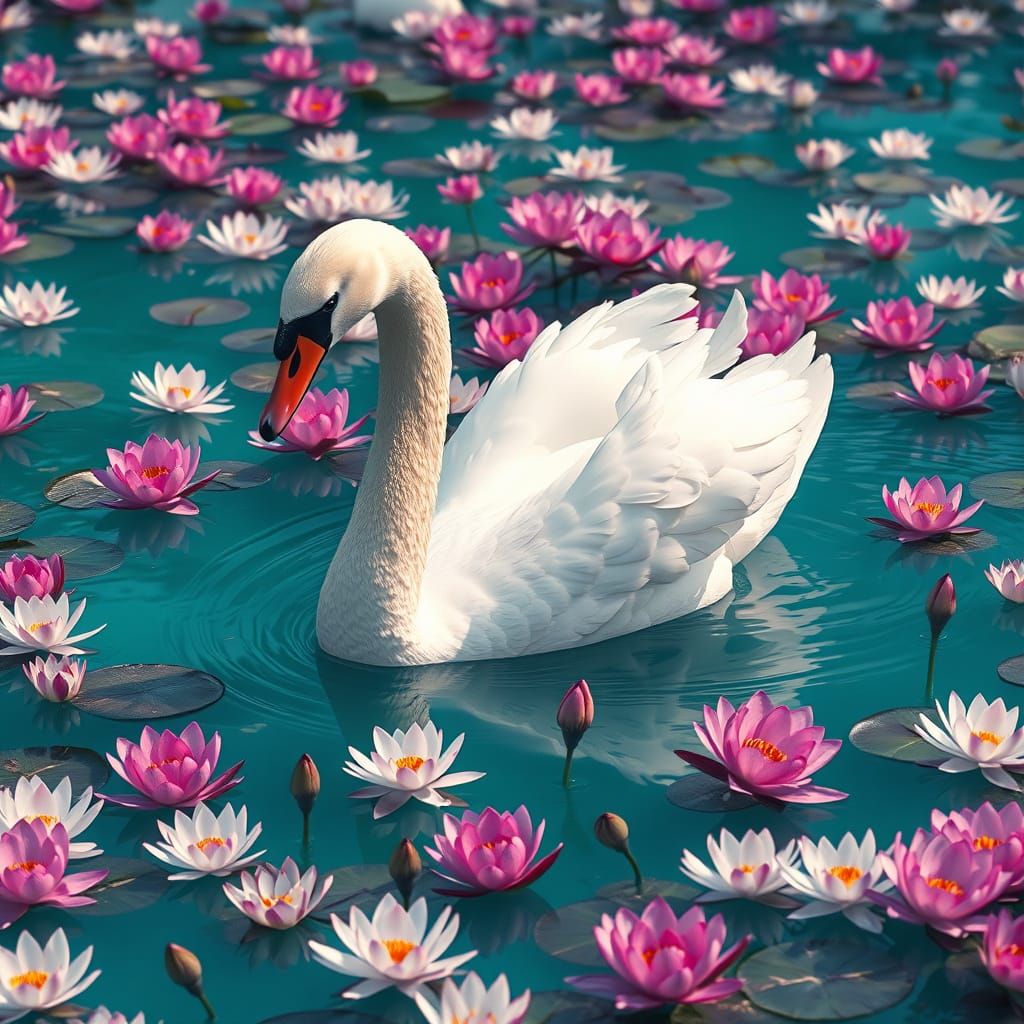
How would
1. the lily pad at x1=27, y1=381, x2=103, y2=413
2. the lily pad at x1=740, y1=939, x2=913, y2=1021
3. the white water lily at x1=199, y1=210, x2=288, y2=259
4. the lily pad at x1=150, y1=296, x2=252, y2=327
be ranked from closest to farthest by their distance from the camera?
the lily pad at x1=740, y1=939, x2=913, y2=1021 → the lily pad at x1=27, y1=381, x2=103, y2=413 → the lily pad at x1=150, y1=296, x2=252, y2=327 → the white water lily at x1=199, y1=210, x2=288, y2=259

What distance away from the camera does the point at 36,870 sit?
3211 mm

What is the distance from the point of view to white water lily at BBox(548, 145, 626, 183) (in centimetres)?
698

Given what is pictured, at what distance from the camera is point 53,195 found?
705cm

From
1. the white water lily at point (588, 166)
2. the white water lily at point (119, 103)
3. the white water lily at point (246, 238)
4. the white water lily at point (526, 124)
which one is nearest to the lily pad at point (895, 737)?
the white water lily at point (246, 238)

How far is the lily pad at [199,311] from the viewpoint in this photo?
5977mm

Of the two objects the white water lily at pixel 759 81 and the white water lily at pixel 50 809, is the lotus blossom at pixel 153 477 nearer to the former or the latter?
the white water lily at pixel 50 809

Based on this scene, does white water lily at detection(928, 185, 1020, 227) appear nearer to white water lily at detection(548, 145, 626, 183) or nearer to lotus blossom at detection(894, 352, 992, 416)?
white water lily at detection(548, 145, 626, 183)

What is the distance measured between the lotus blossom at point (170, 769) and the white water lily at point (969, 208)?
13.2 ft

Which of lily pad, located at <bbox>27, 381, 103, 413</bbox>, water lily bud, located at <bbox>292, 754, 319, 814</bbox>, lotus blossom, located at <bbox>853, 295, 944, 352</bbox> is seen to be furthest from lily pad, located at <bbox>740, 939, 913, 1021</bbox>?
lily pad, located at <bbox>27, 381, 103, 413</bbox>

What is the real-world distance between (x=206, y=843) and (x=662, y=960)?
3.06 ft

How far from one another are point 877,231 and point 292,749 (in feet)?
11.1

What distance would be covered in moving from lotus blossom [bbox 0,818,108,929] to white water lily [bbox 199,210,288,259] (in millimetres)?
3427

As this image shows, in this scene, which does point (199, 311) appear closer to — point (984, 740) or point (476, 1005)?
point (984, 740)

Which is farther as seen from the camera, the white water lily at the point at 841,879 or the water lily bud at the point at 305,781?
the water lily bud at the point at 305,781
